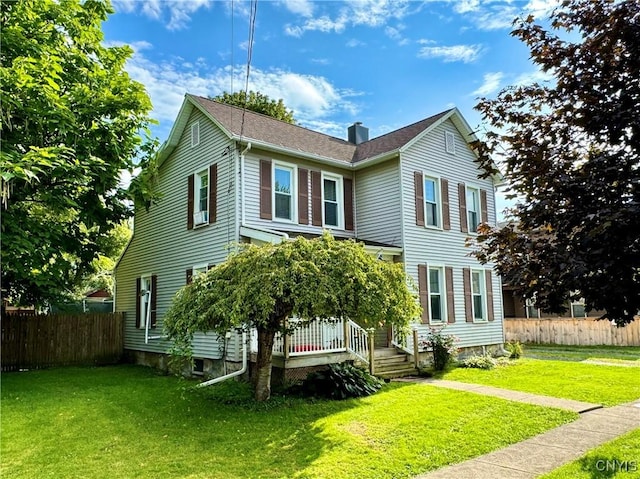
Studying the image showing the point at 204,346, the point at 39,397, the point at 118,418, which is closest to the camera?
the point at 118,418

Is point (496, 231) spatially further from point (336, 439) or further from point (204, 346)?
point (204, 346)

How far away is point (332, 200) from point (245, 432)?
8536 millimetres

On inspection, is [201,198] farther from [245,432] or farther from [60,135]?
[245,432]

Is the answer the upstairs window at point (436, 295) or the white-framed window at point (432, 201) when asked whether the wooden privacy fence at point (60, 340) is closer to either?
the upstairs window at point (436, 295)

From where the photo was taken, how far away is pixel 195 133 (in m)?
14.3

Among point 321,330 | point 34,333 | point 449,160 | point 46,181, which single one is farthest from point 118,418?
point 449,160

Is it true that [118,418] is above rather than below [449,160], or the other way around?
below

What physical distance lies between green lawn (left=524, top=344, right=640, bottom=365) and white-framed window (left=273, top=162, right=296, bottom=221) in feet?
33.8

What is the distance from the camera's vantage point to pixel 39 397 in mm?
9898

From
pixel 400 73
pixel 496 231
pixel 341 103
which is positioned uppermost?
pixel 341 103

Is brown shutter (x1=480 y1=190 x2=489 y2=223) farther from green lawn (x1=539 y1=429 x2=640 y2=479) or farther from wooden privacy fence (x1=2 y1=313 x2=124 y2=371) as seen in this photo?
wooden privacy fence (x1=2 y1=313 x2=124 y2=371)

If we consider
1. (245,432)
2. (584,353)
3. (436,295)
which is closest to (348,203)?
(436,295)

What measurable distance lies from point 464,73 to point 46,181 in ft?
33.3

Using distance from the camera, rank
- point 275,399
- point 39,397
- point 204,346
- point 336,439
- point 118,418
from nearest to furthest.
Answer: point 336,439 < point 118,418 < point 275,399 < point 39,397 < point 204,346
